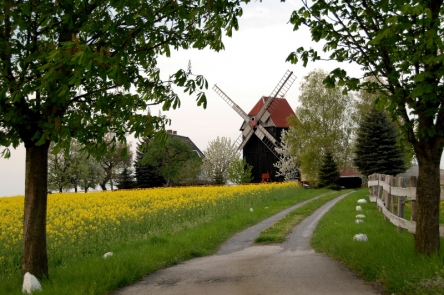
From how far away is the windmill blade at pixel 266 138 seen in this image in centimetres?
6266

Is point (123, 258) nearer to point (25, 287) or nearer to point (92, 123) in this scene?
point (25, 287)

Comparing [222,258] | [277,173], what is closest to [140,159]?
[277,173]

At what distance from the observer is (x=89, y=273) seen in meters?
8.41

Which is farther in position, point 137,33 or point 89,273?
point 89,273

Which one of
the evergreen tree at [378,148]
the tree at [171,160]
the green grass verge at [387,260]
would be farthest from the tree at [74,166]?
the green grass verge at [387,260]

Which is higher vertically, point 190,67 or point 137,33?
point 137,33

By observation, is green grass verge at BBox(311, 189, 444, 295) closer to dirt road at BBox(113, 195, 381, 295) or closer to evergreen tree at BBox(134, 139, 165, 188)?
dirt road at BBox(113, 195, 381, 295)

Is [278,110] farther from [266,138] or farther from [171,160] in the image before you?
[171,160]

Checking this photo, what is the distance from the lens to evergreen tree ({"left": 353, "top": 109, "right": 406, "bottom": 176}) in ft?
144

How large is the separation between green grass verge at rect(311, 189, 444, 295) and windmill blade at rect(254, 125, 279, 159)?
49.6m

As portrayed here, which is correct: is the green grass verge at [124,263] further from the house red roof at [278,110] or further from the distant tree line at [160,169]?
the house red roof at [278,110]

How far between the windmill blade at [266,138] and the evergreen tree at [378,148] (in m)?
17.5

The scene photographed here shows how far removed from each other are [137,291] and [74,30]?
4.35 metres

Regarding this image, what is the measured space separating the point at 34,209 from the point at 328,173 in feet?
136
